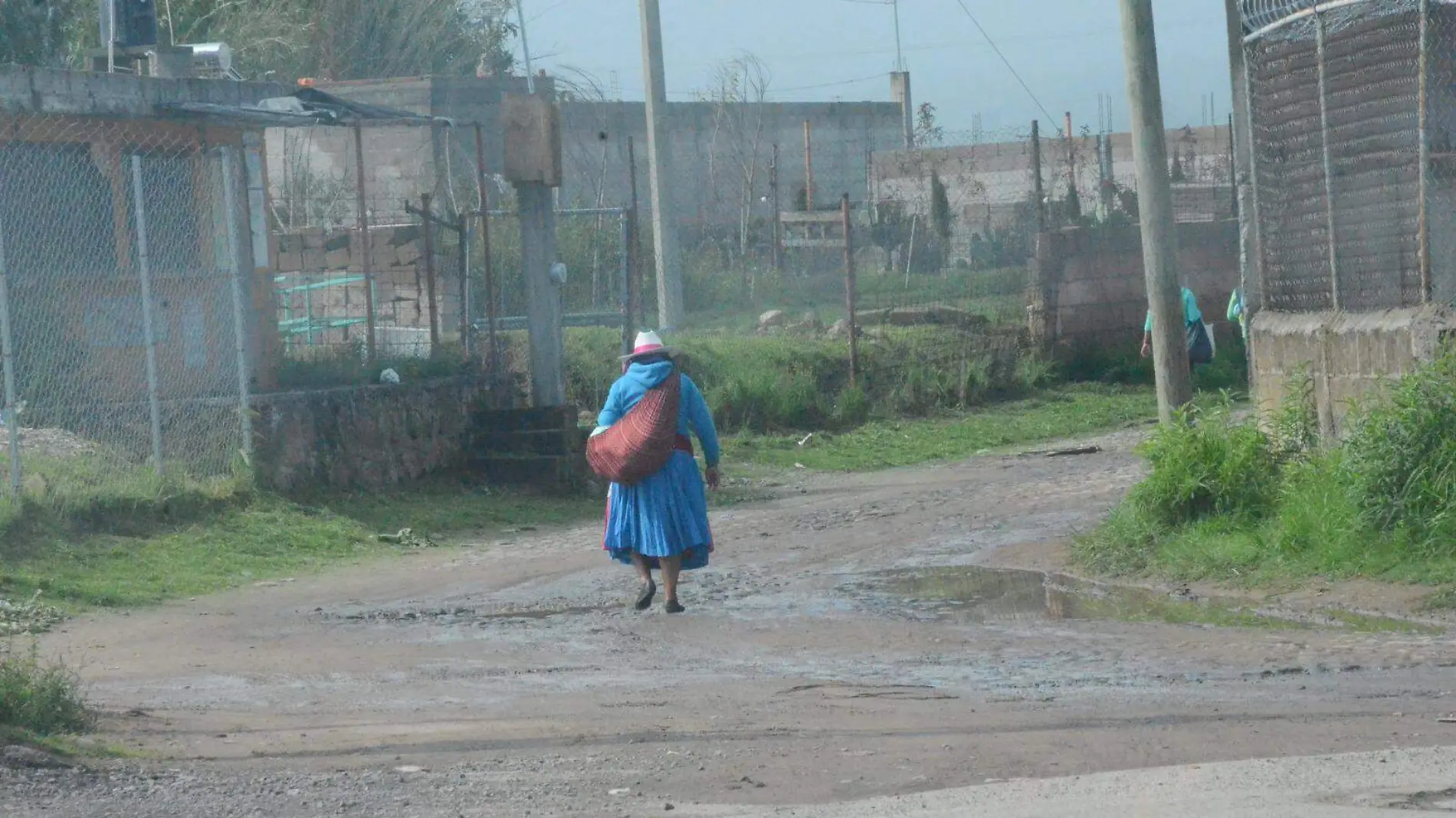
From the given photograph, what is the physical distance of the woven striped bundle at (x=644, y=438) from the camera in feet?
30.2

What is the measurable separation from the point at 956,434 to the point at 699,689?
11.4 meters

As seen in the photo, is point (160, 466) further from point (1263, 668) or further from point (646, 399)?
point (1263, 668)

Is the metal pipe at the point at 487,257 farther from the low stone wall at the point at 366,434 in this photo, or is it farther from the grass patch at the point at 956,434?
the grass patch at the point at 956,434

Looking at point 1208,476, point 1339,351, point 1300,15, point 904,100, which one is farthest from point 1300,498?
point 904,100

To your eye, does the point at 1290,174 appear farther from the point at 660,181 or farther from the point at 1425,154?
the point at 660,181

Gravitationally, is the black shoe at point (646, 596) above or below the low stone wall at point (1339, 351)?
below

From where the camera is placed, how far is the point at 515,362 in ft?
55.3

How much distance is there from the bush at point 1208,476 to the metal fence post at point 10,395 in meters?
6.83

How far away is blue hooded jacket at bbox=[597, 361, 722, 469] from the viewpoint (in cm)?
936

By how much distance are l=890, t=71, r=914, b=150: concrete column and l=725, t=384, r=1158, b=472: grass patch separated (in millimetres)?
12173

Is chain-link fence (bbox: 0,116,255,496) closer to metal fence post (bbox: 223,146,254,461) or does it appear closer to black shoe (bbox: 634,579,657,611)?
metal fence post (bbox: 223,146,254,461)

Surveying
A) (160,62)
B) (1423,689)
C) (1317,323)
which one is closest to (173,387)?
(160,62)

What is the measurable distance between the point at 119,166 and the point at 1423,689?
10711 mm

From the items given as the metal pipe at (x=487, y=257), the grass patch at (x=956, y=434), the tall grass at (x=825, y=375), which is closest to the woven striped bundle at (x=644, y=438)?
the metal pipe at (x=487, y=257)
